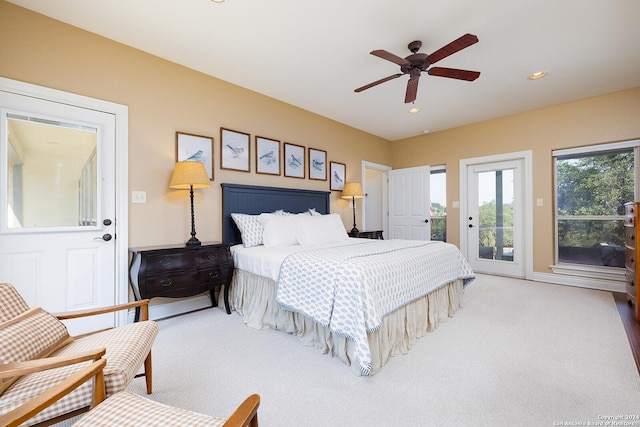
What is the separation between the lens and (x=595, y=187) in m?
4.00

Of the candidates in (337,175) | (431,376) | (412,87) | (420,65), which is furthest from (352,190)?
(431,376)

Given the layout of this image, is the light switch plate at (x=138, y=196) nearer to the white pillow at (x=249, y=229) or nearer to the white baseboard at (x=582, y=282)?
the white pillow at (x=249, y=229)

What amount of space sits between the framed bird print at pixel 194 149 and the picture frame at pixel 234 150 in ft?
0.50

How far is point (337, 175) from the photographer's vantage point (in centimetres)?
489

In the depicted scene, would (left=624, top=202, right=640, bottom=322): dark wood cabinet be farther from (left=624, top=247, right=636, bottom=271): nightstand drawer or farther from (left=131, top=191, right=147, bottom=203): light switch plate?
(left=131, top=191, right=147, bottom=203): light switch plate

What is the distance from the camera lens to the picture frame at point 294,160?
161 inches

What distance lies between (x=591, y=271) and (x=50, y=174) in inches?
254

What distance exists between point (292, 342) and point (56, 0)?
10.7 feet

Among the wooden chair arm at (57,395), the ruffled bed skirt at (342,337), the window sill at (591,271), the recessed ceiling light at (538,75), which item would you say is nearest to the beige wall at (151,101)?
the ruffled bed skirt at (342,337)

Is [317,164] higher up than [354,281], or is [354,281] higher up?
[317,164]

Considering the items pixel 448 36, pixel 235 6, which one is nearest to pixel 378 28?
pixel 448 36

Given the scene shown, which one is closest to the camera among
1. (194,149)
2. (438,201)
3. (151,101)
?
(151,101)

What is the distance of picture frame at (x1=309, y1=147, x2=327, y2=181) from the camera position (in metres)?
4.45

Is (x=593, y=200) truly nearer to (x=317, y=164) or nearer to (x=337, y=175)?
(x=337, y=175)
